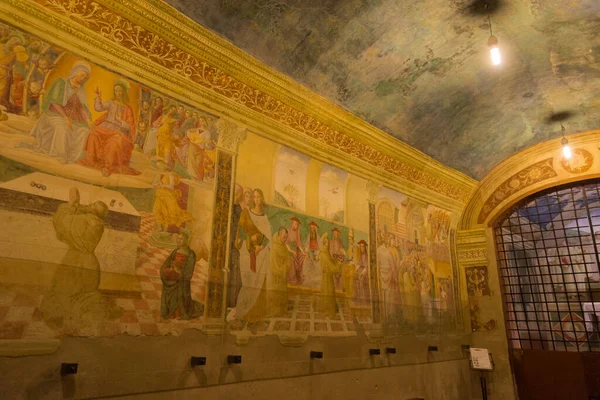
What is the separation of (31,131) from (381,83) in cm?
585

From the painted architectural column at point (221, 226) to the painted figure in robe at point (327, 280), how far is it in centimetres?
209

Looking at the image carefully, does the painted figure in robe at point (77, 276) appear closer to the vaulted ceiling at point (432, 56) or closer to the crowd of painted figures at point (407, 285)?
the vaulted ceiling at point (432, 56)

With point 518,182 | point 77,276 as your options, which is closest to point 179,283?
point 77,276

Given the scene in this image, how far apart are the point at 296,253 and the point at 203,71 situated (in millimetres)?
3238

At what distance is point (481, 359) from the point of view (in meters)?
9.97

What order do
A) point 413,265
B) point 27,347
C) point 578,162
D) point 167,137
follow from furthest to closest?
point 578,162 < point 413,265 < point 167,137 < point 27,347

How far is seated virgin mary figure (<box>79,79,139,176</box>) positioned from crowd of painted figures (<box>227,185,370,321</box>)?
175 centimetres

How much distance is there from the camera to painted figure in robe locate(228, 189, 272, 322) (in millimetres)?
6398

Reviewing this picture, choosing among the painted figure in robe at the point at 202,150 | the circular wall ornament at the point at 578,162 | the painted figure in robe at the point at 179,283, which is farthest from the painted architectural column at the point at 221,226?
the circular wall ornament at the point at 578,162

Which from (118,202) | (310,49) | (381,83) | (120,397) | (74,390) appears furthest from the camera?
(381,83)

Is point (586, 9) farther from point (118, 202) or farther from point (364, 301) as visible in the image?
point (118, 202)

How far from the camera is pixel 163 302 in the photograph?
17.9 ft

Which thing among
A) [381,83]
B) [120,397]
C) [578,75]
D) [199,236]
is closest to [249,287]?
[199,236]

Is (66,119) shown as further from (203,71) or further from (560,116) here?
(560,116)
